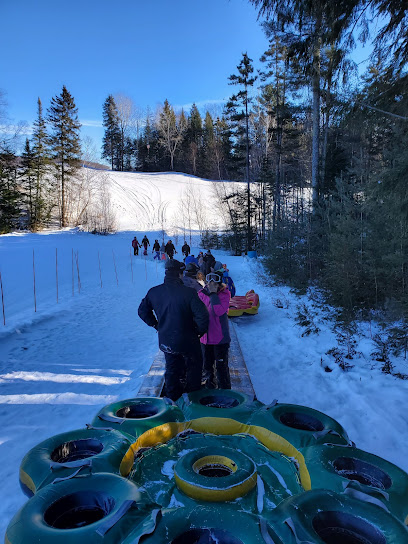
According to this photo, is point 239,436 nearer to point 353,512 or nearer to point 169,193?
point 353,512

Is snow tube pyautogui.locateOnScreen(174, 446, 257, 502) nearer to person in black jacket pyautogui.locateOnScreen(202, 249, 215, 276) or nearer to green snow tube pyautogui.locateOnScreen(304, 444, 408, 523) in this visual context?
green snow tube pyautogui.locateOnScreen(304, 444, 408, 523)

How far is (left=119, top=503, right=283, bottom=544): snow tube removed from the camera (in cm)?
176

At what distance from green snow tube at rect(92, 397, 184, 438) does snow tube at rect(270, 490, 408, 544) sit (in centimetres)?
157

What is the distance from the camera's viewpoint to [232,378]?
5086 mm

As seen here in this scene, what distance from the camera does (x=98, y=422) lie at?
10.5 ft

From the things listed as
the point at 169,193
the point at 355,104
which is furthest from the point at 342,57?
the point at 169,193

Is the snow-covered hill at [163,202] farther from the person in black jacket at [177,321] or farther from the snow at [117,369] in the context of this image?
the person in black jacket at [177,321]

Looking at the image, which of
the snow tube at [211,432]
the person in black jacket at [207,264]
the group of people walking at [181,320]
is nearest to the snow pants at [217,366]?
the group of people walking at [181,320]

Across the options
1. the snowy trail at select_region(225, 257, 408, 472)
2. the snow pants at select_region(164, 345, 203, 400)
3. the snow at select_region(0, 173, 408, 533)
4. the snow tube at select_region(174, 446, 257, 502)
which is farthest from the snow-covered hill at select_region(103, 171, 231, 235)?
the snow tube at select_region(174, 446, 257, 502)

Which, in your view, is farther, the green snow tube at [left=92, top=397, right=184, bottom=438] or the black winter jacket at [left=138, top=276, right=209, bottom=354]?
the black winter jacket at [left=138, top=276, right=209, bottom=354]

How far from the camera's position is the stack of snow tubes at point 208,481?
5.99ft

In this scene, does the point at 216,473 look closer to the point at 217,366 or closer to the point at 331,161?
the point at 217,366

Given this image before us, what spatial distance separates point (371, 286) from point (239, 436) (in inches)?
250

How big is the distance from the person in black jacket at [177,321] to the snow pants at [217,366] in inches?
23.9
